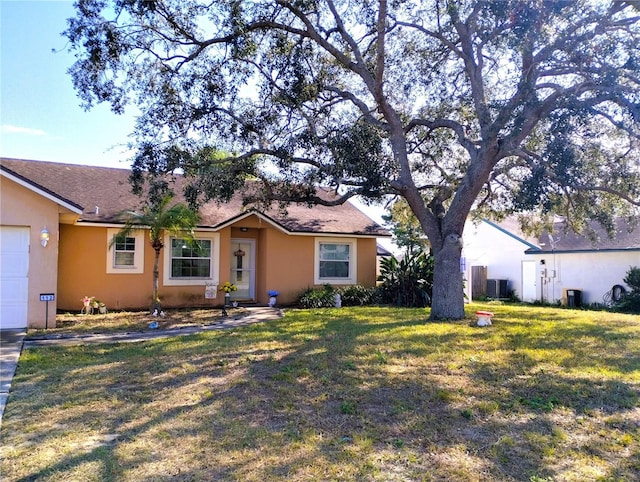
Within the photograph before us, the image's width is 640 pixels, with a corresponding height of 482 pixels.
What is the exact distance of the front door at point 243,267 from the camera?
1764cm

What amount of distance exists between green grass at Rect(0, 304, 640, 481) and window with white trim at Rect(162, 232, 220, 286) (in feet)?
20.8

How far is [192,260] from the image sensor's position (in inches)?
632

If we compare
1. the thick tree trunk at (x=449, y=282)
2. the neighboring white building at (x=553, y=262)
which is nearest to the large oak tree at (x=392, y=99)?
the thick tree trunk at (x=449, y=282)

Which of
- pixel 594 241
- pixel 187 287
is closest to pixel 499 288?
pixel 594 241

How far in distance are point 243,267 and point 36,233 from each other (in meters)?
7.66

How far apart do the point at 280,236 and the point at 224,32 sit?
25.1 feet

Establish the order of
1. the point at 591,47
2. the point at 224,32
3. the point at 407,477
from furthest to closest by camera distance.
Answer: the point at 224,32, the point at 591,47, the point at 407,477

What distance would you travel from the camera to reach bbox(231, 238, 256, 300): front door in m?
17.6

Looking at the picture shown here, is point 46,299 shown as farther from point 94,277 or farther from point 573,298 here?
point 573,298

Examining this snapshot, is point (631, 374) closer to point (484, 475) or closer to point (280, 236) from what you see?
point (484, 475)

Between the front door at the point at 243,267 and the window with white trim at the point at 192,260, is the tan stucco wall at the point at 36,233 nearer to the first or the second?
the window with white trim at the point at 192,260

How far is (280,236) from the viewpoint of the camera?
57.2 feet

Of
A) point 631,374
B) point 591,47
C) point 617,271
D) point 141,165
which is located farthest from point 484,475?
point 617,271

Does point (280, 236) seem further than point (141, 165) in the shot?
Yes
